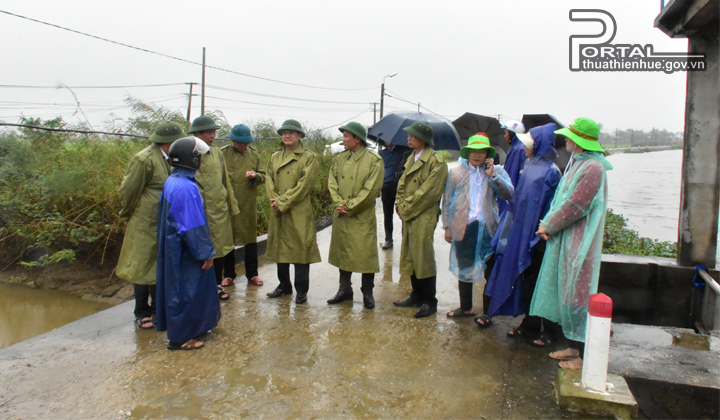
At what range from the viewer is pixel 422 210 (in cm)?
421

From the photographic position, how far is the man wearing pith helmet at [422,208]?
13.7ft

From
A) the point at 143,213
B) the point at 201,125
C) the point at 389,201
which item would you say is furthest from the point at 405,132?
the point at 143,213

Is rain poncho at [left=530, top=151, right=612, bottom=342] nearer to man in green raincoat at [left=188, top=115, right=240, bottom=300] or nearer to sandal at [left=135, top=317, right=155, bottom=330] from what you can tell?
man in green raincoat at [left=188, top=115, right=240, bottom=300]

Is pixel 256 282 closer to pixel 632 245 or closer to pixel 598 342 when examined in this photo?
pixel 598 342

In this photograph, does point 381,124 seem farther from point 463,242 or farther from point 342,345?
point 342,345

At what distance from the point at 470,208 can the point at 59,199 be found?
241 inches

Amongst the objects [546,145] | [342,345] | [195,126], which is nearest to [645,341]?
[546,145]

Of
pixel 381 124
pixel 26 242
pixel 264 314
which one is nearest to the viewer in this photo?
pixel 264 314

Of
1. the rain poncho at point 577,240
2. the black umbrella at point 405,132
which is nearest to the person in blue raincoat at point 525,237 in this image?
the rain poncho at point 577,240

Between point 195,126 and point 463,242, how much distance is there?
286 centimetres

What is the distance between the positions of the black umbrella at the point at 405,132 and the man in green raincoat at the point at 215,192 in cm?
240

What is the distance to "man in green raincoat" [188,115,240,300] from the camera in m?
4.52

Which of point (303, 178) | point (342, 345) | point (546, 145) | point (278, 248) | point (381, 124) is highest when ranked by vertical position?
point (381, 124)

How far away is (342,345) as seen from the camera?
3619 mm
